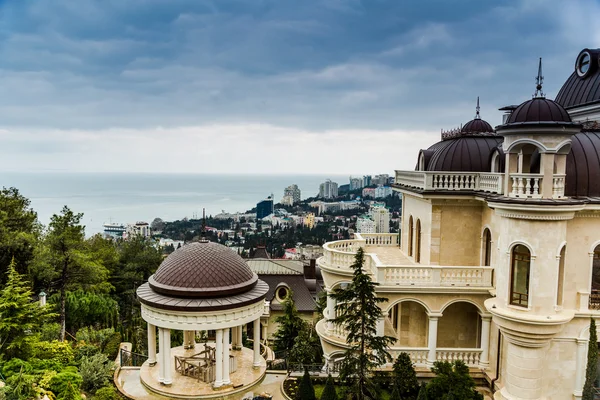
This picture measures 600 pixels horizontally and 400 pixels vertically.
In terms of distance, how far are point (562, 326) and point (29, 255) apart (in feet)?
94.4

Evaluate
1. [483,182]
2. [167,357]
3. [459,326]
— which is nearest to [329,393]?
[167,357]

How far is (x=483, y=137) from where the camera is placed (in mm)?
20062

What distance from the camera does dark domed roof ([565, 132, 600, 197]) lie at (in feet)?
49.2

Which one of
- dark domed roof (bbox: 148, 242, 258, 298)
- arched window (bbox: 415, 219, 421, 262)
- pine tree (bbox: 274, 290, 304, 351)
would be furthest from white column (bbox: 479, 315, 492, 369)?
pine tree (bbox: 274, 290, 304, 351)

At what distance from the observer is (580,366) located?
51.0ft

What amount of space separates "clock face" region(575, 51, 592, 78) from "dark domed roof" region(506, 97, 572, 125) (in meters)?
8.14

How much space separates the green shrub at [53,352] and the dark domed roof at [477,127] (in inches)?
826

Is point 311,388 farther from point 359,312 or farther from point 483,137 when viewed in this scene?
point 483,137

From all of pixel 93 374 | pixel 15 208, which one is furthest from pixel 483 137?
pixel 15 208

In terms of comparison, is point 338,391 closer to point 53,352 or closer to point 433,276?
point 433,276

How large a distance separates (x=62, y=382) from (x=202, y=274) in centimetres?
602

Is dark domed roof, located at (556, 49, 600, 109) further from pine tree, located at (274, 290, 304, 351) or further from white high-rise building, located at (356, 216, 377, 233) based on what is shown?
white high-rise building, located at (356, 216, 377, 233)

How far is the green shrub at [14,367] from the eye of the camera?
15.5 m

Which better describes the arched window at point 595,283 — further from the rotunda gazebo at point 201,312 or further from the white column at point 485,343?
the rotunda gazebo at point 201,312
